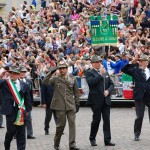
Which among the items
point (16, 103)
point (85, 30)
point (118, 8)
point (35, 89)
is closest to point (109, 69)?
point (35, 89)

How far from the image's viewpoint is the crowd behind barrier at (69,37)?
23.9 meters

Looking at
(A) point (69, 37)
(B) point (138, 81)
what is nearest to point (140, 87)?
(B) point (138, 81)

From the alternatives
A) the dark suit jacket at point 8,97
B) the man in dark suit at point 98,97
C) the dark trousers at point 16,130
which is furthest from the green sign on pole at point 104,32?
the dark trousers at point 16,130

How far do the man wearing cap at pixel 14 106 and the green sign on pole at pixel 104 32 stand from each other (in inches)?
287

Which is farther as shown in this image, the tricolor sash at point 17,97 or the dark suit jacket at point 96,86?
the dark suit jacket at point 96,86

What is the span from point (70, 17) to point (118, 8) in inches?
104

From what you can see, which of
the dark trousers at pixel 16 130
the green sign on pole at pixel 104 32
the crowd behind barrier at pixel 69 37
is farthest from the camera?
the crowd behind barrier at pixel 69 37

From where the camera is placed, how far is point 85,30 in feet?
94.6

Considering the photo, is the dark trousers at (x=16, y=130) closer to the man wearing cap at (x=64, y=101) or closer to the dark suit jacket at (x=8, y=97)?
the dark suit jacket at (x=8, y=97)

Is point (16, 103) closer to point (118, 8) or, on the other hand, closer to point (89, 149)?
point (89, 149)

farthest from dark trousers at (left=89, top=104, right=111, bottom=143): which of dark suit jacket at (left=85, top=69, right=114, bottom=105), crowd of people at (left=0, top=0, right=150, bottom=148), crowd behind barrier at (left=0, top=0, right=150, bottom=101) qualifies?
crowd behind barrier at (left=0, top=0, right=150, bottom=101)

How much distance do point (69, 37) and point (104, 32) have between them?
936cm

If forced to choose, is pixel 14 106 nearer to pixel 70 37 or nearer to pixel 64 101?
pixel 64 101

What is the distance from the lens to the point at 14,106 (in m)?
12.6
